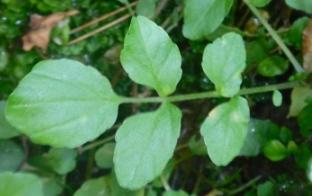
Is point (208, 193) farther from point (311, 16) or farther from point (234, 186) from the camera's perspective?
point (311, 16)

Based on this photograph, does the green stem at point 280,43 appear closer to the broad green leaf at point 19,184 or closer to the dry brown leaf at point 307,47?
the dry brown leaf at point 307,47

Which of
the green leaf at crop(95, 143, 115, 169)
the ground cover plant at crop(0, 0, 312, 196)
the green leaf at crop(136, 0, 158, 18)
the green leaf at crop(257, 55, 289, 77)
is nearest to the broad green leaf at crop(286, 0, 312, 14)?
the ground cover plant at crop(0, 0, 312, 196)

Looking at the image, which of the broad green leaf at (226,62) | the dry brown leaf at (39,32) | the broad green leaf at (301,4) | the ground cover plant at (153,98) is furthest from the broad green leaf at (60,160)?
the broad green leaf at (301,4)

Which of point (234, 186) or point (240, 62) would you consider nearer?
point (240, 62)

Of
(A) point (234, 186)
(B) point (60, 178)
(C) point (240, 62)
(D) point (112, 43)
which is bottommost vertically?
(A) point (234, 186)

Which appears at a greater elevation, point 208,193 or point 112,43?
point 112,43

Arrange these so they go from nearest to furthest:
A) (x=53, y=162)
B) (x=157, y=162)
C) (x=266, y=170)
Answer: (x=157, y=162), (x=53, y=162), (x=266, y=170)

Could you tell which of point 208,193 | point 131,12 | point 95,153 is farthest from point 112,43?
point 208,193

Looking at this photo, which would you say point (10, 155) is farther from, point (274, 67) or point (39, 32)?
Result: point (274, 67)

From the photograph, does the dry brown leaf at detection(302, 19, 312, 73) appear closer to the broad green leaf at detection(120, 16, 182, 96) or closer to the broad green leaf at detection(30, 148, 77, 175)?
the broad green leaf at detection(120, 16, 182, 96)
